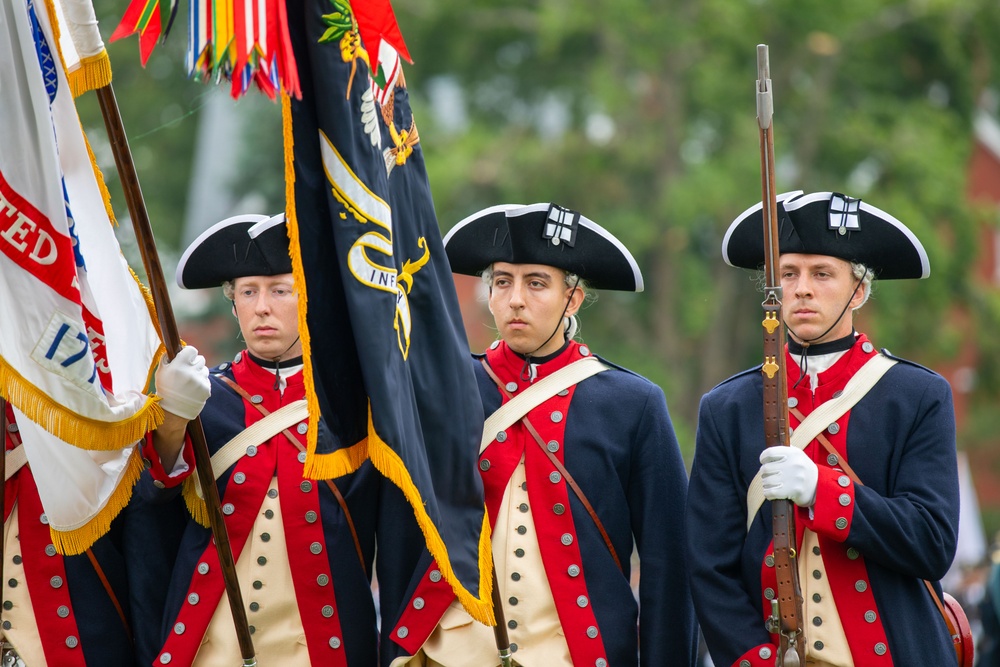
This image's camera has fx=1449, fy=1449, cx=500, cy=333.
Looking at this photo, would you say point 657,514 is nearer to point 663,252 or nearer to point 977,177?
point 663,252

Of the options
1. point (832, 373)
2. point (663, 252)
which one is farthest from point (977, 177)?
point (832, 373)

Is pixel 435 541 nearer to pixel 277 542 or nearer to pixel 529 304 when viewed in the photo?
pixel 277 542

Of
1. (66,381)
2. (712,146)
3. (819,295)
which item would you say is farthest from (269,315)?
(712,146)

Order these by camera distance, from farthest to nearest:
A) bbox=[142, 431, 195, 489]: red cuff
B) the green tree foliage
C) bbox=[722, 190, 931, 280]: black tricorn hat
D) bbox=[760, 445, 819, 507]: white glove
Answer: the green tree foliage, bbox=[722, 190, 931, 280]: black tricorn hat, bbox=[142, 431, 195, 489]: red cuff, bbox=[760, 445, 819, 507]: white glove

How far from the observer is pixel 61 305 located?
4.73 meters

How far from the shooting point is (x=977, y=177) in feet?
112

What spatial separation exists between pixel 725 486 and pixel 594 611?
661mm

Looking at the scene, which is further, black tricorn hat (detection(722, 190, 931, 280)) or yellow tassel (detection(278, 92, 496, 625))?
black tricorn hat (detection(722, 190, 931, 280))

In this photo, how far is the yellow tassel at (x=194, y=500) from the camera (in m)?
5.27

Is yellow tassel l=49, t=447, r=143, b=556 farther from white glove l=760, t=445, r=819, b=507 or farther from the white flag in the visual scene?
white glove l=760, t=445, r=819, b=507

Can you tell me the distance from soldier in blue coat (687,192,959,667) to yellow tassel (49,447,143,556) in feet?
6.59

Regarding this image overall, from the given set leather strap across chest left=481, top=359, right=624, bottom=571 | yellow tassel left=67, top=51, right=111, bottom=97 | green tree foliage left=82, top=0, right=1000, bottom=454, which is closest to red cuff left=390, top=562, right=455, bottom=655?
leather strap across chest left=481, top=359, right=624, bottom=571

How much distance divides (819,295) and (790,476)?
0.80 m

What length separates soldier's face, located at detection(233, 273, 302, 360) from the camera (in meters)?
5.65
